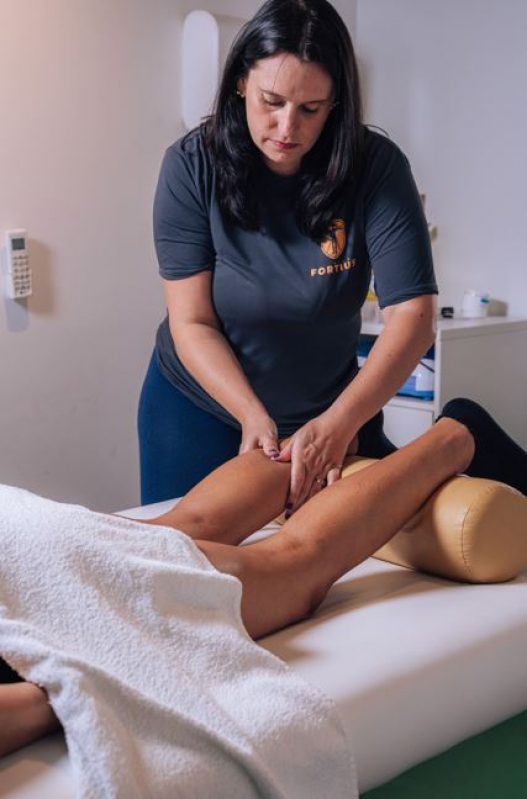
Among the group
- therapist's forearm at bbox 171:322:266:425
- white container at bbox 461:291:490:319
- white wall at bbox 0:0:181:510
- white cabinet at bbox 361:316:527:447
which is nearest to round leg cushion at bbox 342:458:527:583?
therapist's forearm at bbox 171:322:266:425

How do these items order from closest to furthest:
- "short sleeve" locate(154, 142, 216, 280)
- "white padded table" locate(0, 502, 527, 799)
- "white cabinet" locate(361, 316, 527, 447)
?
"white padded table" locate(0, 502, 527, 799)
"short sleeve" locate(154, 142, 216, 280)
"white cabinet" locate(361, 316, 527, 447)

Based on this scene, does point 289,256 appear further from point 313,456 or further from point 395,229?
point 313,456

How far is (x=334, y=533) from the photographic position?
151 cm

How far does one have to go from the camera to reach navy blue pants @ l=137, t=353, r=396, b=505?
6.36 ft

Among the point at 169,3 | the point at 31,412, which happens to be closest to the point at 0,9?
the point at 169,3

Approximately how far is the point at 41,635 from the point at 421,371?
2205 mm

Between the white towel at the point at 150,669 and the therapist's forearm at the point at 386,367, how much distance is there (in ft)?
1.61

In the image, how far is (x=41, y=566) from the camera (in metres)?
1.20

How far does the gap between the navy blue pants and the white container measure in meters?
1.49

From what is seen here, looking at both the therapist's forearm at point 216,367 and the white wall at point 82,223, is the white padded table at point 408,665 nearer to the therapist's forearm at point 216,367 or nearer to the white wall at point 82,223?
the therapist's forearm at point 216,367

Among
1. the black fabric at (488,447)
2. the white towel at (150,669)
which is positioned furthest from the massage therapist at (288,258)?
the white towel at (150,669)

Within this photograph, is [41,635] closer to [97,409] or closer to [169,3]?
[97,409]

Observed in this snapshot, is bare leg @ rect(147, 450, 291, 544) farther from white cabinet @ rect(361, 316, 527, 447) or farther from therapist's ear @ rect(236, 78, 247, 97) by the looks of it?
white cabinet @ rect(361, 316, 527, 447)

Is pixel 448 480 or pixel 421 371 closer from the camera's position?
pixel 448 480
